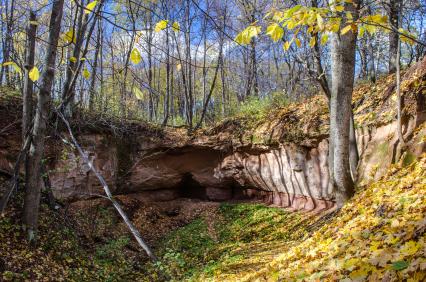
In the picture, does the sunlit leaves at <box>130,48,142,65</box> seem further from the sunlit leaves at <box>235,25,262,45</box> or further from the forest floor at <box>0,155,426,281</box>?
the forest floor at <box>0,155,426,281</box>

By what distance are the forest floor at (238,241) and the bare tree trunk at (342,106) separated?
0.40 m

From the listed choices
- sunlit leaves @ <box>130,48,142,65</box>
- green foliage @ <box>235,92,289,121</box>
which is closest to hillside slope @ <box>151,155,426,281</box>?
sunlit leaves @ <box>130,48,142,65</box>

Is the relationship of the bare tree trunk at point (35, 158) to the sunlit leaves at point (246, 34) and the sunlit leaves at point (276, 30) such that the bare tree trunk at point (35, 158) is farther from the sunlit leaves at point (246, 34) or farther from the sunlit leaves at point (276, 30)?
the sunlit leaves at point (276, 30)

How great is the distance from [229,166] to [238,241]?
4.66 m

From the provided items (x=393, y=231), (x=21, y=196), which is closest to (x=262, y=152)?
(x=21, y=196)

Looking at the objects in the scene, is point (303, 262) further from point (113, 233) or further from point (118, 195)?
point (118, 195)

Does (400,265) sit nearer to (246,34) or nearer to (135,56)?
(246,34)

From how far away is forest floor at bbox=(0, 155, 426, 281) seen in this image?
3.74 m

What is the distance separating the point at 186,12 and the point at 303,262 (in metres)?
15.8

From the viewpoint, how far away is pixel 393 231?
4023 mm

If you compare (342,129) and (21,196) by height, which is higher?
(342,129)

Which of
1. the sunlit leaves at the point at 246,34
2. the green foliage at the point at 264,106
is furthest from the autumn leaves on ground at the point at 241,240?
the sunlit leaves at the point at 246,34

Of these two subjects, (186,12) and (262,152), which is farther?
(186,12)

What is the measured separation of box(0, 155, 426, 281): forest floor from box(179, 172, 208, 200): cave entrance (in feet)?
1.88
